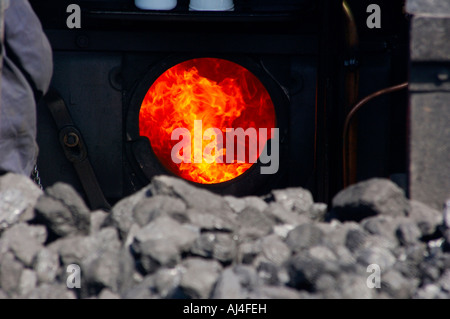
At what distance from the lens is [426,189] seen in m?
2.66

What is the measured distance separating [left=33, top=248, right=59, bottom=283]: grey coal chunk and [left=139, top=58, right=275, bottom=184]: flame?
238cm

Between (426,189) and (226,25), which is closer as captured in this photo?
(426,189)

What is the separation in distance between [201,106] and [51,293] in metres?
2.66

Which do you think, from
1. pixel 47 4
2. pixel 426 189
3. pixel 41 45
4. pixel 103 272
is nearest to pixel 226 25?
pixel 47 4

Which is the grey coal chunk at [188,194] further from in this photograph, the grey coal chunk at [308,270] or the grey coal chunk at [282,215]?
the grey coal chunk at [308,270]

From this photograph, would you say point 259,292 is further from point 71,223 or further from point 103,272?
point 71,223

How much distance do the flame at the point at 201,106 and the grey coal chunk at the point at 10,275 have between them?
2.46 metres

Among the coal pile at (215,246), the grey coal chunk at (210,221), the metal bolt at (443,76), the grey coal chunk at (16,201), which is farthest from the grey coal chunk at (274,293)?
the metal bolt at (443,76)

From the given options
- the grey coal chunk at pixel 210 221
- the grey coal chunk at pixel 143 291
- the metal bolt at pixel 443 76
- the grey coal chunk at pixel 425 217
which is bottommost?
the grey coal chunk at pixel 143 291

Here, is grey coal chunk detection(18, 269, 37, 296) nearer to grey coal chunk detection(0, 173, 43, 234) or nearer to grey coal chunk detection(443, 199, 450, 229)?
grey coal chunk detection(0, 173, 43, 234)

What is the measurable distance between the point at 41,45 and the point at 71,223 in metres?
1.14

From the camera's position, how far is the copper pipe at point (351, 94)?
434cm

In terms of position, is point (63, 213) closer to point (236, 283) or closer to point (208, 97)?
point (236, 283)

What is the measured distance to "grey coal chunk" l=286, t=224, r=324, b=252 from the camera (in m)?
2.26
